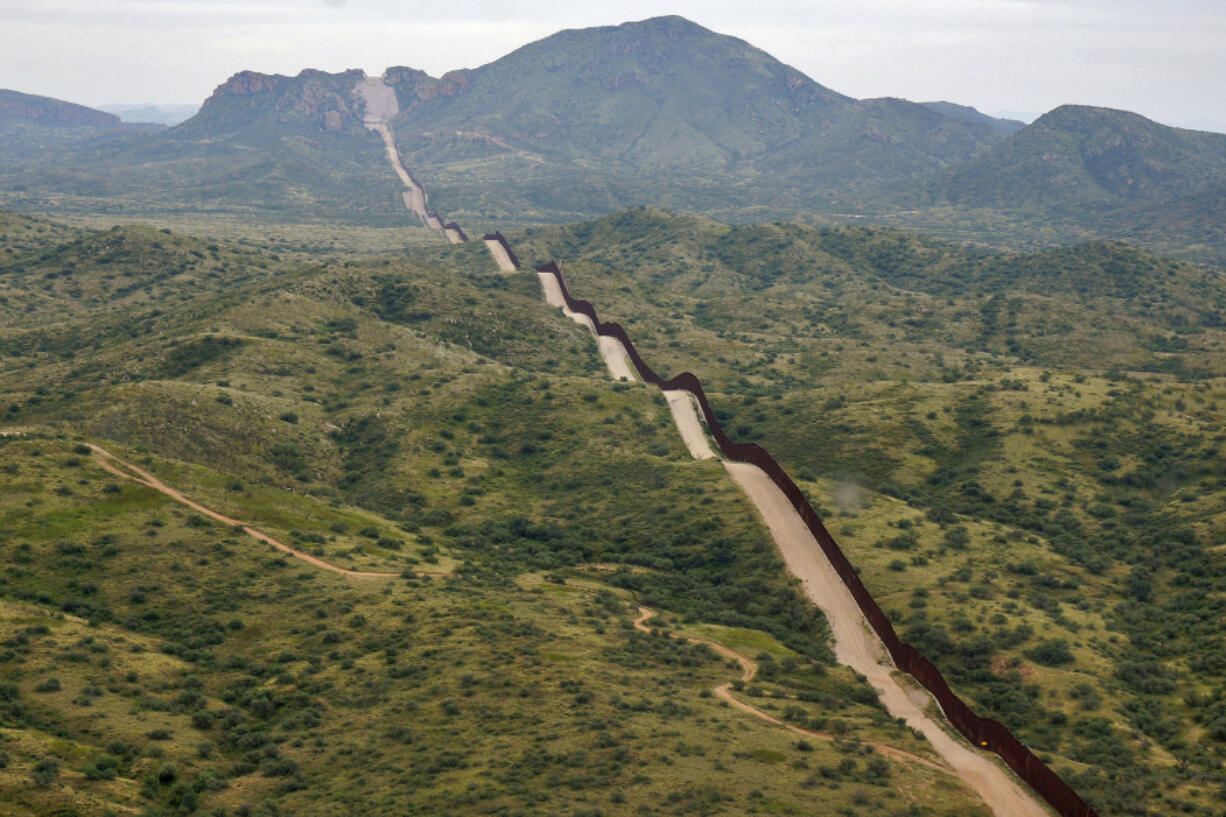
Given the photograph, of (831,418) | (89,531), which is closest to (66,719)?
(89,531)

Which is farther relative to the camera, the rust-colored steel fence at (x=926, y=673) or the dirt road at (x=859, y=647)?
the dirt road at (x=859, y=647)

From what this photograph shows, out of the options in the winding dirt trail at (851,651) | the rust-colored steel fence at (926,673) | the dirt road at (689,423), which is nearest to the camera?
the rust-colored steel fence at (926,673)

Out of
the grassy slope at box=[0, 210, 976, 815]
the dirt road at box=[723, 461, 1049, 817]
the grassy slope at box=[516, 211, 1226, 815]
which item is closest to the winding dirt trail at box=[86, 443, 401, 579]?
the grassy slope at box=[0, 210, 976, 815]

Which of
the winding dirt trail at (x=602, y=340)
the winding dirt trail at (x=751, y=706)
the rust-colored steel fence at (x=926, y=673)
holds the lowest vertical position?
the winding dirt trail at (x=751, y=706)

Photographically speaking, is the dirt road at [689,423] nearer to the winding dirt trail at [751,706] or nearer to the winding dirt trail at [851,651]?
the winding dirt trail at [851,651]

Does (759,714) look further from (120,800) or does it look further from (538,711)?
(120,800)

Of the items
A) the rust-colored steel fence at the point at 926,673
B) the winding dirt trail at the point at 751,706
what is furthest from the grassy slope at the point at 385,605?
the rust-colored steel fence at the point at 926,673
